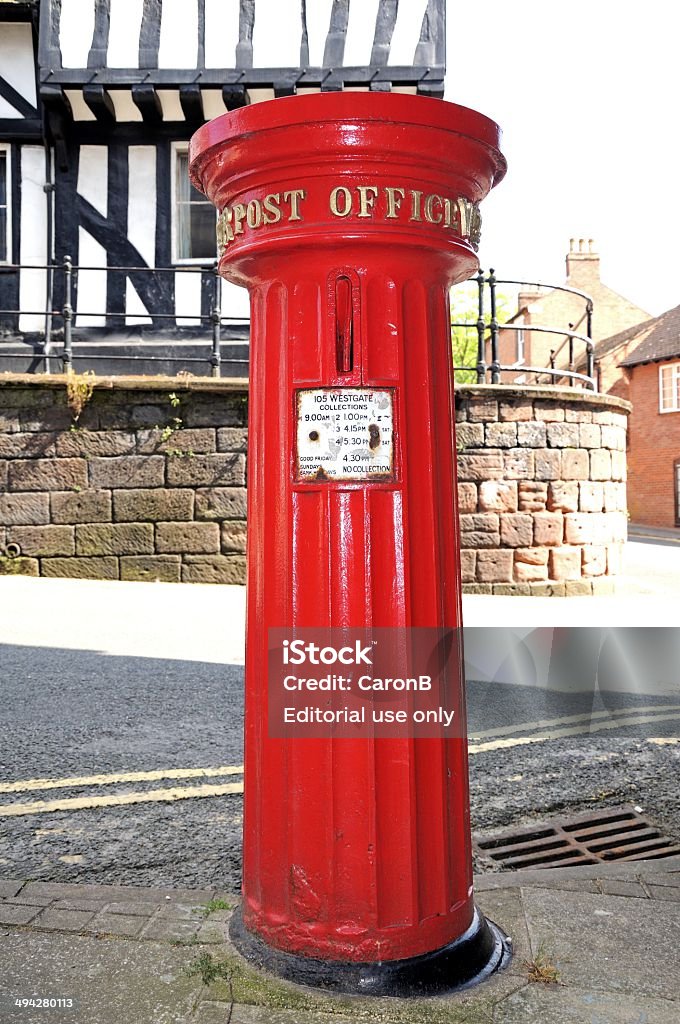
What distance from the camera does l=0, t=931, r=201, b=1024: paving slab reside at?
2.17 m

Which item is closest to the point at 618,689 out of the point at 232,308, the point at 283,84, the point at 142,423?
the point at 142,423

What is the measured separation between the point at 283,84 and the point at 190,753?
9.61m

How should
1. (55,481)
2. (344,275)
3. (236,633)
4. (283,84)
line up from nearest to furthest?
1. (344,275)
2. (236,633)
3. (55,481)
4. (283,84)

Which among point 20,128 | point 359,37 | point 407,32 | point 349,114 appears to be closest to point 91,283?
point 20,128

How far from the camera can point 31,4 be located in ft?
39.3

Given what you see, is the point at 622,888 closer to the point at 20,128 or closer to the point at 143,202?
the point at 143,202

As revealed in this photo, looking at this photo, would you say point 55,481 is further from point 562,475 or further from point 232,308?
point 562,475

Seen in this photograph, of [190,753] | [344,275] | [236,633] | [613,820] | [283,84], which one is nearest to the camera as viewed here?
[344,275]

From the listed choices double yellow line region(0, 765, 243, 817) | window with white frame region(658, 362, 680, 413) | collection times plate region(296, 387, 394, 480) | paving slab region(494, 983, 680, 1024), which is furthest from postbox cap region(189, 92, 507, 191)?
window with white frame region(658, 362, 680, 413)

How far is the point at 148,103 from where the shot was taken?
1203 centimetres

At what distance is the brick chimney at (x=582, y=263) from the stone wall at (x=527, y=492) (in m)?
29.1

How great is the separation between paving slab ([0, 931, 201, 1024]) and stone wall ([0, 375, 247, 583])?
8.00 meters

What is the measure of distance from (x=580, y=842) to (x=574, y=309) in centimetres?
3955

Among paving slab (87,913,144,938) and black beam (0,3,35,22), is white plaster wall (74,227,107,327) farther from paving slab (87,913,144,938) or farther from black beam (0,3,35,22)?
paving slab (87,913,144,938)
